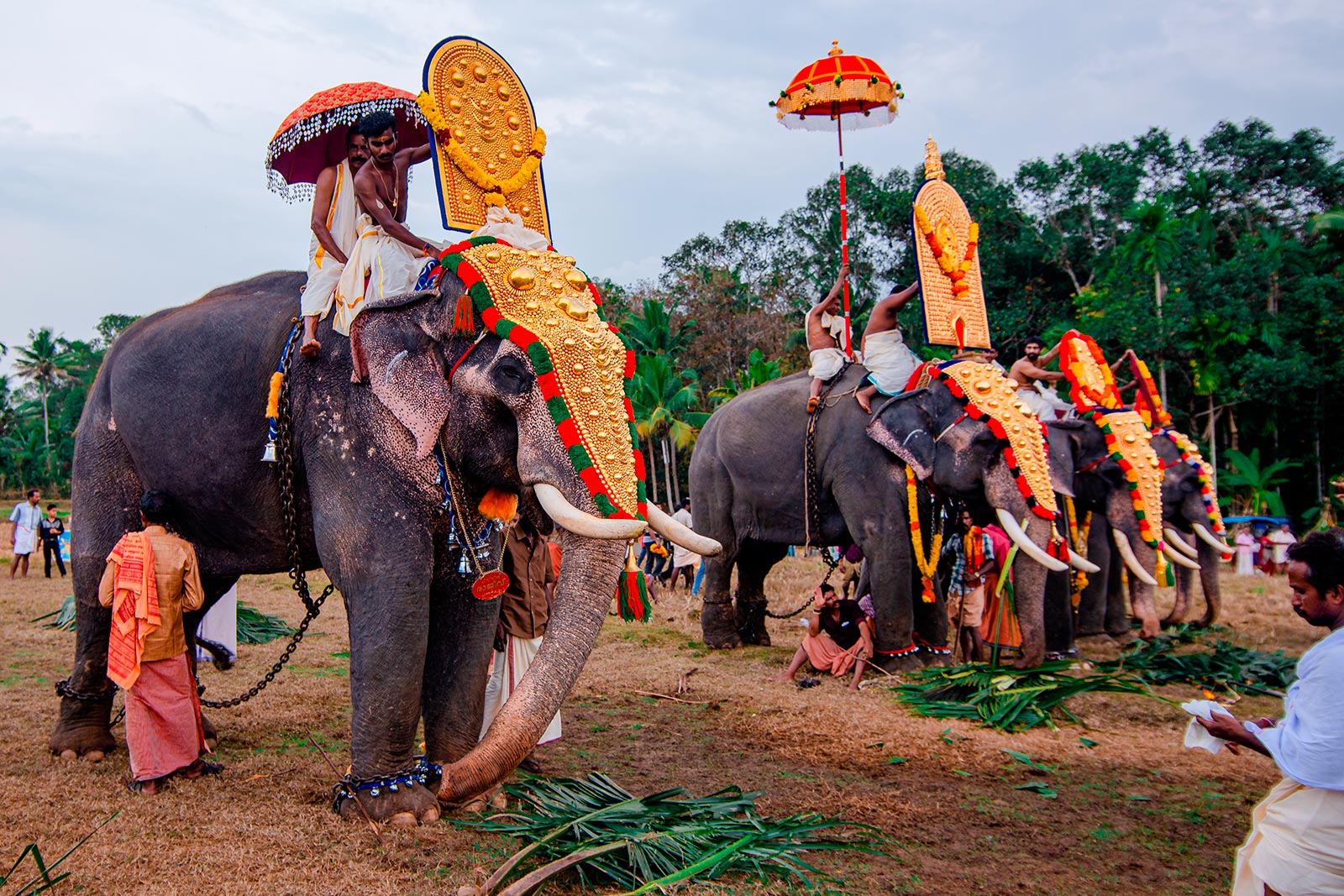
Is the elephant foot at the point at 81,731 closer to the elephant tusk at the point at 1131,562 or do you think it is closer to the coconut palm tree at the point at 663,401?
the elephant tusk at the point at 1131,562

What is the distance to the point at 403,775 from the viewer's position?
4.43 m

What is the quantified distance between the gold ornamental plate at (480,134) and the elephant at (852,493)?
159 inches

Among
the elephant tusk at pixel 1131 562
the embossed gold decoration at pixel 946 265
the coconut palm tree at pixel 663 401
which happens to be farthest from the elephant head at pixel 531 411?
the coconut palm tree at pixel 663 401

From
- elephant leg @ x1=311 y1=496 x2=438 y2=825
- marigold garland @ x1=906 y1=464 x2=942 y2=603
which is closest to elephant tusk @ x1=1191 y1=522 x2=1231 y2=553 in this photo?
marigold garland @ x1=906 y1=464 x2=942 y2=603

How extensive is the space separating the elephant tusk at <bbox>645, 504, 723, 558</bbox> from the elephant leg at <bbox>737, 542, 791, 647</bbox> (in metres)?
6.00

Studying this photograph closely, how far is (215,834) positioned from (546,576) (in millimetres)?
2309

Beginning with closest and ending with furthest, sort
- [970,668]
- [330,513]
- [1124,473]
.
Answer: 1. [330,513]
2. [970,668]
3. [1124,473]

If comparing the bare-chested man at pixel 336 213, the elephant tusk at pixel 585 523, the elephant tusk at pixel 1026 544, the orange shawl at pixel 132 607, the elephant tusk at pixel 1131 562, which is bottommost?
the elephant tusk at pixel 1131 562

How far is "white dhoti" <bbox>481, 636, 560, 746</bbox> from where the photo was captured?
5750mm

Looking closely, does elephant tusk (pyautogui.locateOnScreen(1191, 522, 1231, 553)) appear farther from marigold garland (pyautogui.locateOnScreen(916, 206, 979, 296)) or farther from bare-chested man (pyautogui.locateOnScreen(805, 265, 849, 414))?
bare-chested man (pyautogui.locateOnScreen(805, 265, 849, 414))

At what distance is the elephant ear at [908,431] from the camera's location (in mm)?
8352

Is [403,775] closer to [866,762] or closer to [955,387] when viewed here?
[866,762]

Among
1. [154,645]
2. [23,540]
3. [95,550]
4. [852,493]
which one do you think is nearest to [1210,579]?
[852,493]

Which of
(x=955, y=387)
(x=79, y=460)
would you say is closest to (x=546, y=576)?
(x=79, y=460)
